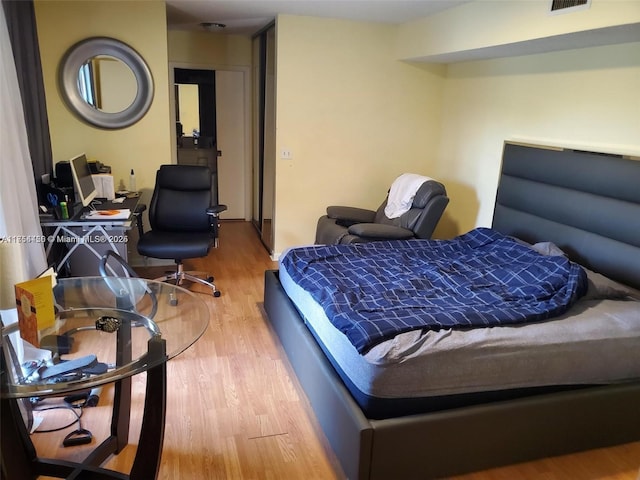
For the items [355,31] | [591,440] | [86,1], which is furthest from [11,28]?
[591,440]

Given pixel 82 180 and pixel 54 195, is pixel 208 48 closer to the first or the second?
pixel 82 180

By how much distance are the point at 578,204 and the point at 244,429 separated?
2.53 meters

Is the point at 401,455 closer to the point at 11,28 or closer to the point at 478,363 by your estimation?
the point at 478,363

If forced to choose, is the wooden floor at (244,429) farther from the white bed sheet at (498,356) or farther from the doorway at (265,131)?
the doorway at (265,131)

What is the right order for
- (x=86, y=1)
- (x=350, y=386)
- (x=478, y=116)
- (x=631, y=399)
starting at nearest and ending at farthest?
(x=350, y=386)
(x=631, y=399)
(x=86, y=1)
(x=478, y=116)

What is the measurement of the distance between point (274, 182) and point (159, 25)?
1699mm

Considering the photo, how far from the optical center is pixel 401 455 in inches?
78.4

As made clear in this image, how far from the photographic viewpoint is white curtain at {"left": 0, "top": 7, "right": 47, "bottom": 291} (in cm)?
260

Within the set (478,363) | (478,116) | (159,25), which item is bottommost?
(478,363)

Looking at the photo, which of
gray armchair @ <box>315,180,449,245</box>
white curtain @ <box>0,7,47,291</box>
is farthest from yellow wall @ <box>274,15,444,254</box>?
white curtain @ <box>0,7,47,291</box>

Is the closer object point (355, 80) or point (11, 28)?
point (11, 28)

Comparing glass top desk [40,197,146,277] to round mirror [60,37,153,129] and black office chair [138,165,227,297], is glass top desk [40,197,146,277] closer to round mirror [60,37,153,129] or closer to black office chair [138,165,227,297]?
black office chair [138,165,227,297]

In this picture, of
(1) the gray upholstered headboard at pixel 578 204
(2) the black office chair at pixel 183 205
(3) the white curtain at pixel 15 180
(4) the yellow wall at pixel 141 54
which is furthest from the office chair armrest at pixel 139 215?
(1) the gray upholstered headboard at pixel 578 204

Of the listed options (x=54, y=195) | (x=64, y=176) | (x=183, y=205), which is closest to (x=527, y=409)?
(x=183, y=205)
